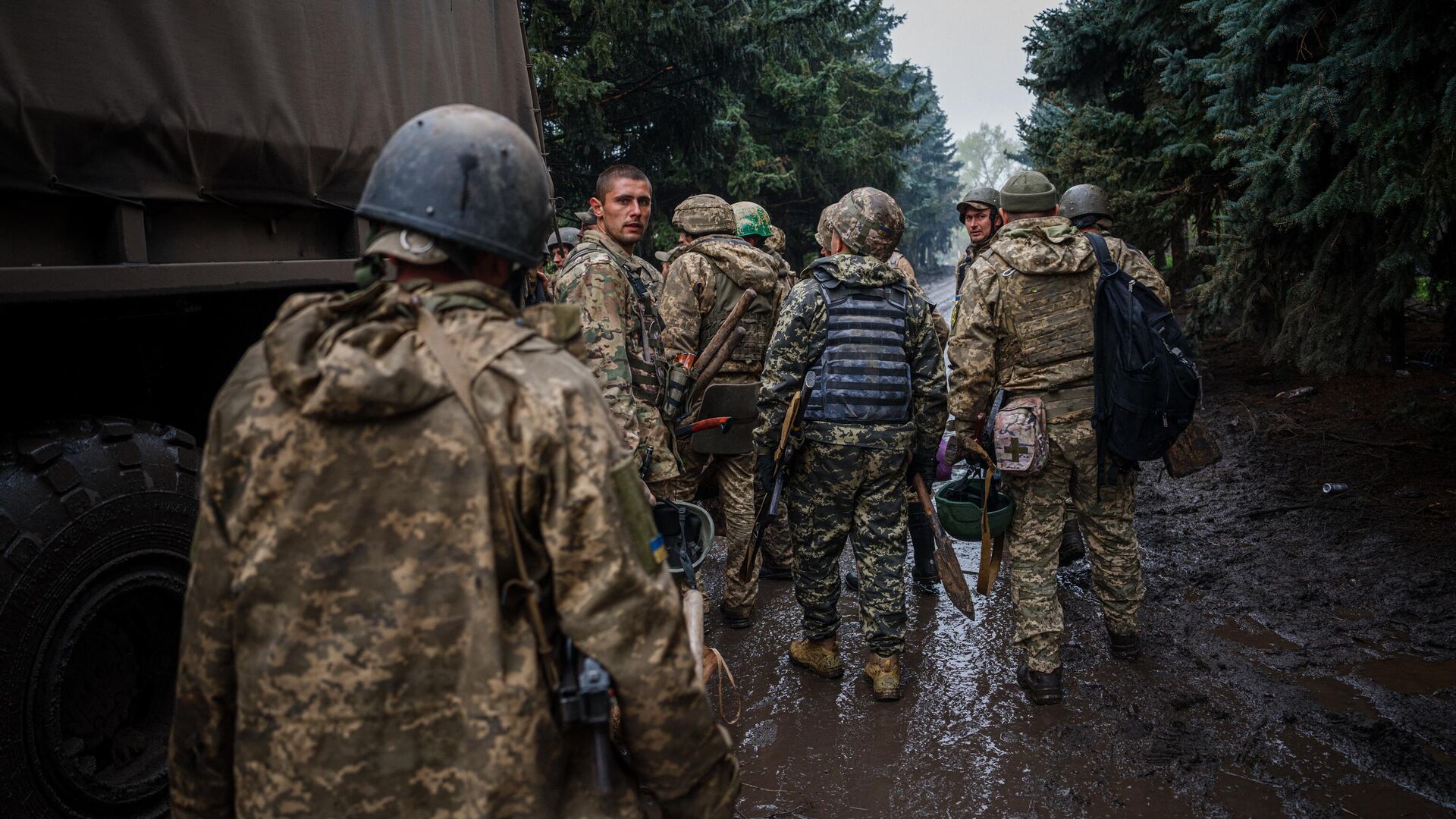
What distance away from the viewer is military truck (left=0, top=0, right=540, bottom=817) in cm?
240

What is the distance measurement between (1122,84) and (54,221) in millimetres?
11024

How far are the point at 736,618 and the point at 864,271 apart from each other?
2153 mm

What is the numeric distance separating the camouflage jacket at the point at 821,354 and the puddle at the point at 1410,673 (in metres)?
2.19

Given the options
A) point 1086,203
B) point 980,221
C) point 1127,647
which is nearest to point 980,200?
point 980,221

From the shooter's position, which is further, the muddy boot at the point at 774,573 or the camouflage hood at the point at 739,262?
the muddy boot at the point at 774,573

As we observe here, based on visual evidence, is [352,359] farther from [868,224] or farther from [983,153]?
[983,153]

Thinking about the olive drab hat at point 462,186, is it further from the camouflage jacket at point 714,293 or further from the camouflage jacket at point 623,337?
the camouflage jacket at point 714,293

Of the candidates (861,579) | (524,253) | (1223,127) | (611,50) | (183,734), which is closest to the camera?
(183,734)

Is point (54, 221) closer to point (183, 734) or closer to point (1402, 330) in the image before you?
point (183, 734)

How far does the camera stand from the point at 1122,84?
35.6 ft

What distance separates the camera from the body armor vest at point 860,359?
14.1 ft

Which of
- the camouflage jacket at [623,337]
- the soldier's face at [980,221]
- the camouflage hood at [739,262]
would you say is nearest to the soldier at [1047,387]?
the camouflage hood at [739,262]

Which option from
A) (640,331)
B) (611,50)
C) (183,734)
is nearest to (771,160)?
(611,50)

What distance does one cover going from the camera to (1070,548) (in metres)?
6.10
